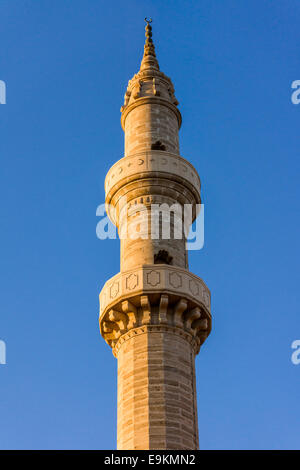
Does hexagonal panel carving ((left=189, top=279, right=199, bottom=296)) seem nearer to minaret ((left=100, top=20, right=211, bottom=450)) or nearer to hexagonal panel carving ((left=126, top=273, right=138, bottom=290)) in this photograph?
minaret ((left=100, top=20, right=211, bottom=450))

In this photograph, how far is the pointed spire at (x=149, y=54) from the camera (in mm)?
32344

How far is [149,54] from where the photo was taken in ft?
110

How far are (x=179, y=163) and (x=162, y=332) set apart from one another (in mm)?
6833

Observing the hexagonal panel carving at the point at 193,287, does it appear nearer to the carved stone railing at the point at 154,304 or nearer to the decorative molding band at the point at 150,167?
the carved stone railing at the point at 154,304

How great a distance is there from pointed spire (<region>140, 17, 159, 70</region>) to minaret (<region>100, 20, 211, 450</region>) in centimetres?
306

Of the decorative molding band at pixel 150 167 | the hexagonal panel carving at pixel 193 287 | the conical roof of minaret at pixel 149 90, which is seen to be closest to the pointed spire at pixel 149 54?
the conical roof of minaret at pixel 149 90

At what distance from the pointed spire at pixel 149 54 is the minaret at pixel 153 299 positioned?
3.06 meters

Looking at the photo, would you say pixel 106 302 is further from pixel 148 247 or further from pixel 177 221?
pixel 177 221

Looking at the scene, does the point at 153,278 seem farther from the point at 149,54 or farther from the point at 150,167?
the point at 149,54

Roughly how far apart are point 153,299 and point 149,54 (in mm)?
13753

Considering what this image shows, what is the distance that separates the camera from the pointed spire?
32.3 m

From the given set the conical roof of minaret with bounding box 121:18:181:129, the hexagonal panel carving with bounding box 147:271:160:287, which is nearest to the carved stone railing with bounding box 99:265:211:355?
the hexagonal panel carving with bounding box 147:271:160:287
